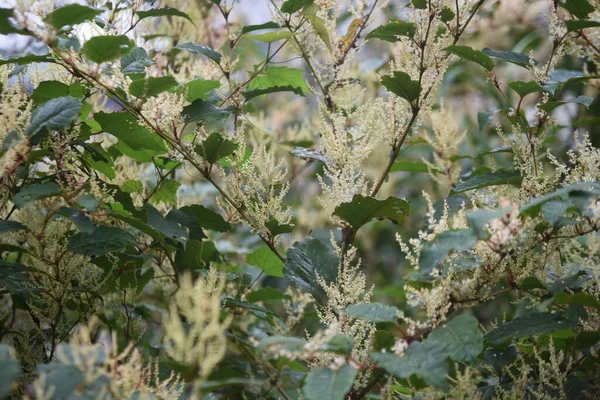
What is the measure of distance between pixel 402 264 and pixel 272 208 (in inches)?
81.9

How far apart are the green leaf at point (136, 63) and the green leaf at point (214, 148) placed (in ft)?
0.74

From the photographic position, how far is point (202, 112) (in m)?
1.62

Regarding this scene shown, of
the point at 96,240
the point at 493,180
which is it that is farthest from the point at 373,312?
the point at 96,240

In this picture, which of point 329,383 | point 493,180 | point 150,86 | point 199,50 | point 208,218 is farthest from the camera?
point 208,218

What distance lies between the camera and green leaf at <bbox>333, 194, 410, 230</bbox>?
1.46 meters

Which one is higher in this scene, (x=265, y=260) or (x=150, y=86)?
(x=150, y=86)

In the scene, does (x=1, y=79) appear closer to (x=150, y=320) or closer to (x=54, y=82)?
(x=54, y=82)

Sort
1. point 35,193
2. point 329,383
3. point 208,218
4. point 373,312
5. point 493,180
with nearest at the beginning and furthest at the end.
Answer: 1. point 329,383
2. point 373,312
3. point 35,193
4. point 493,180
5. point 208,218

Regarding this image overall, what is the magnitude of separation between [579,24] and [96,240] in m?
1.19

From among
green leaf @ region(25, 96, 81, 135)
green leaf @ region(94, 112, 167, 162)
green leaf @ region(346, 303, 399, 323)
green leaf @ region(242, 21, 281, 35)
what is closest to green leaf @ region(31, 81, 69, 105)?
green leaf @ region(94, 112, 167, 162)

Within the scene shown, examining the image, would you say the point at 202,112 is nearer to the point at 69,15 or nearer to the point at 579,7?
the point at 69,15

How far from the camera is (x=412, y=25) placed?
1.55 metres

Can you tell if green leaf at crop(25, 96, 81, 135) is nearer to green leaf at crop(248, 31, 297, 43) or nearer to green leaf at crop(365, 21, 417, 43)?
green leaf at crop(248, 31, 297, 43)

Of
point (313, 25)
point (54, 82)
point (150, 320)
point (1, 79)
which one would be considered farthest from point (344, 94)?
point (150, 320)
